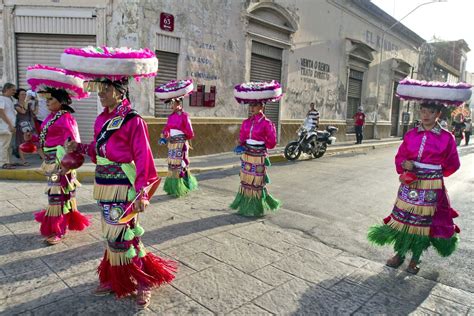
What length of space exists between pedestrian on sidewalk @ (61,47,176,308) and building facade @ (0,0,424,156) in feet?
22.6

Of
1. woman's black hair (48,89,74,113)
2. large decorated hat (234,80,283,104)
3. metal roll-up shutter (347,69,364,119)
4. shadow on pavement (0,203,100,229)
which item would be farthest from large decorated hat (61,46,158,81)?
metal roll-up shutter (347,69,364,119)

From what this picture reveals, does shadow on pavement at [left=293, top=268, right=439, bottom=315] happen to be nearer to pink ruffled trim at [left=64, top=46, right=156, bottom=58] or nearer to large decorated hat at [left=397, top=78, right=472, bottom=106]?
large decorated hat at [left=397, top=78, right=472, bottom=106]

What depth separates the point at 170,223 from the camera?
494 cm

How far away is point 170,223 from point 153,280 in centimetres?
193

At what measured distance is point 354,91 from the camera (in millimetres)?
20328

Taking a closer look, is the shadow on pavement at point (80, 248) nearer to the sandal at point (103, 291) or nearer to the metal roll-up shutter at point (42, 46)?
the sandal at point (103, 291)

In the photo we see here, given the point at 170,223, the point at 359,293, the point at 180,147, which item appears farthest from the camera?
the point at 180,147

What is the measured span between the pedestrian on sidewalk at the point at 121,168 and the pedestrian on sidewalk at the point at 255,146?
8.21ft

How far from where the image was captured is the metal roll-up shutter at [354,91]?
64.8 feet

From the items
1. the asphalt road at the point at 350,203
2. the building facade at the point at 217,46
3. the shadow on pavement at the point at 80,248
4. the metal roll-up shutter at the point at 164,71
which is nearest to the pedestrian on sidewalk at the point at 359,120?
the building facade at the point at 217,46

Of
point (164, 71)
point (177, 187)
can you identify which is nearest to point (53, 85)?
point (177, 187)

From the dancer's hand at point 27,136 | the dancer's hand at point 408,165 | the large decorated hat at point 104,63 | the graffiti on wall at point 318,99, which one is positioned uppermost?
the graffiti on wall at point 318,99

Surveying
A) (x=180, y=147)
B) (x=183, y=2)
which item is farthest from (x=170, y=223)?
(x=183, y=2)

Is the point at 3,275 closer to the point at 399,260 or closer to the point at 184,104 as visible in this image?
the point at 399,260
